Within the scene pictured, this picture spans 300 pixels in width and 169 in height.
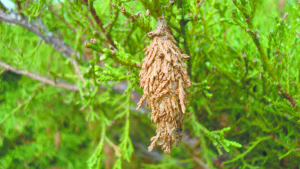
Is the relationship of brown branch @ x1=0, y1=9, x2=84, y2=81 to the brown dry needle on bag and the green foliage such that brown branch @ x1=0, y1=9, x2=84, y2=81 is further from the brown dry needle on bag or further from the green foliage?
the brown dry needle on bag

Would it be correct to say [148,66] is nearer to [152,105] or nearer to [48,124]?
[152,105]

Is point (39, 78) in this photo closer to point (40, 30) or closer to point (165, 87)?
point (40, 30)

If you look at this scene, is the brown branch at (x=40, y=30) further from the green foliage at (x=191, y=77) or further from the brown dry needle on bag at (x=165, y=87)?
the brown dry needle on bag at (x=165, y=87)

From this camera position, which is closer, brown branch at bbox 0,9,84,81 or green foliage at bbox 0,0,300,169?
green foliage at bbox 0,0,300,169

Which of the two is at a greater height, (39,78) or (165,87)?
(39,78)

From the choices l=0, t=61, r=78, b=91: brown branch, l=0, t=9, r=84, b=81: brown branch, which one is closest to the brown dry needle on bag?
l=0, t=9, r=84, b=81: brown branch

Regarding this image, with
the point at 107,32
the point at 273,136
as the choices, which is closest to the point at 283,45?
the point at 273,136

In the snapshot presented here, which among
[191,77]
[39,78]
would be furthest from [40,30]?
[191,77]
